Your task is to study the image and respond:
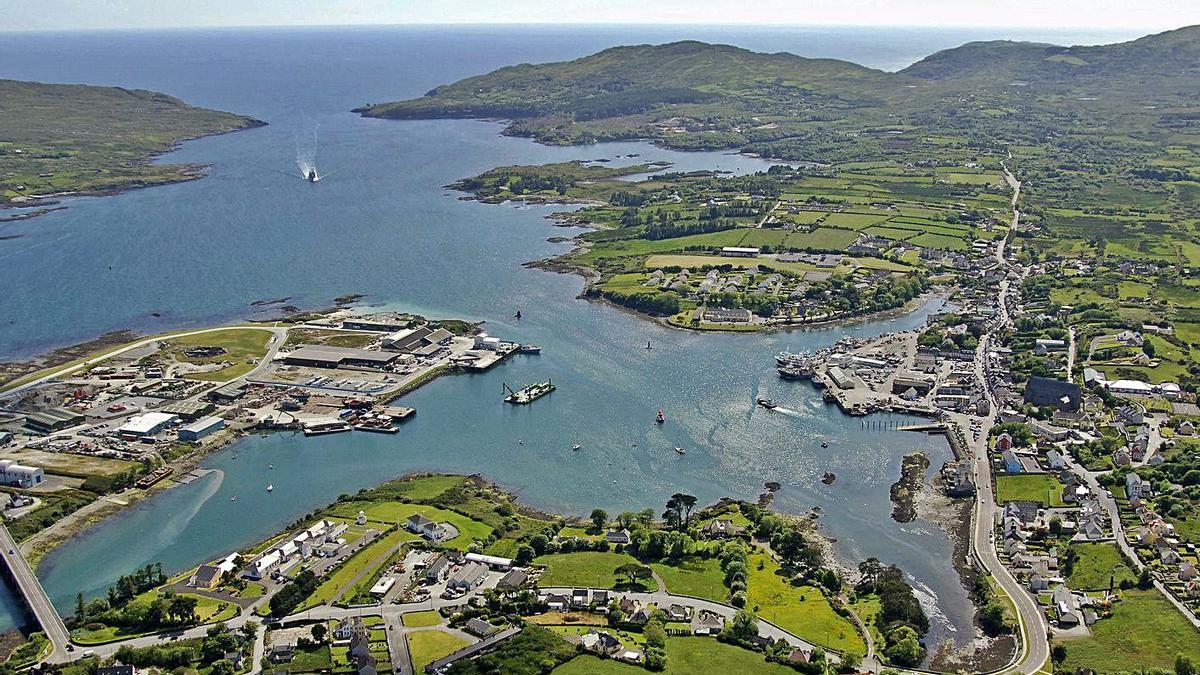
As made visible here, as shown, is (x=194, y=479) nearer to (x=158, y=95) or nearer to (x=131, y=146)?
(x=131, y=146)

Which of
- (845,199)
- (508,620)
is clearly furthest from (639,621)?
(845,199)

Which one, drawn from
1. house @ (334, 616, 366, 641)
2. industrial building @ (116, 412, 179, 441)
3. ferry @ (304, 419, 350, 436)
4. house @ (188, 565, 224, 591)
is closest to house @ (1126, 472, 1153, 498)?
house @ (334, 616, 366, 641)

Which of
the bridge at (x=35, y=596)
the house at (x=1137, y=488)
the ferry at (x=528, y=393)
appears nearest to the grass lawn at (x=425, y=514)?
the bridge at (x=35, y=596)

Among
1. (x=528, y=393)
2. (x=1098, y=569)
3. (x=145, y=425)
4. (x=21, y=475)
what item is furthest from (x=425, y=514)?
(x=1098, y=569)

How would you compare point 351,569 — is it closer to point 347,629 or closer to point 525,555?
point 347,629

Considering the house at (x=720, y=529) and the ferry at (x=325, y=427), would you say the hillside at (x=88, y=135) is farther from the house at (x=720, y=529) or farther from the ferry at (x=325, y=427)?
the house at (x=720, y=529)
